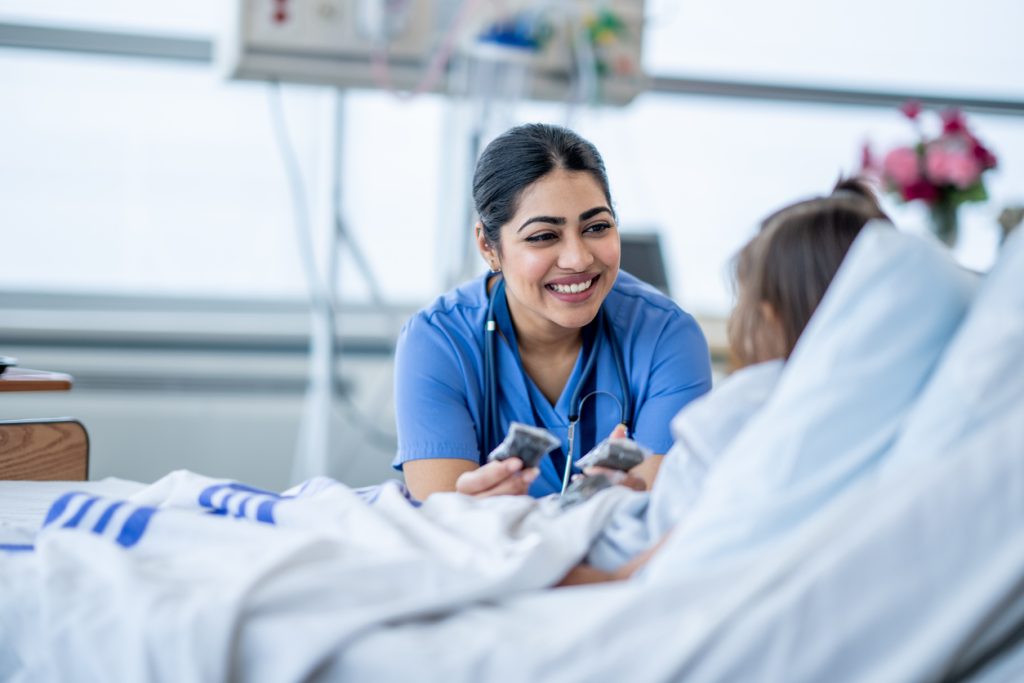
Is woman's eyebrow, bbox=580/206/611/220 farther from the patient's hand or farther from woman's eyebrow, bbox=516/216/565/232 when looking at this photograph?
the patient's hand

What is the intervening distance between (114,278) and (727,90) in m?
2.18

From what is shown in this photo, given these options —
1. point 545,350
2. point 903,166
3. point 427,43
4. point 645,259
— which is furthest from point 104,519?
point 903,166

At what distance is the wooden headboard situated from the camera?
1812 mm

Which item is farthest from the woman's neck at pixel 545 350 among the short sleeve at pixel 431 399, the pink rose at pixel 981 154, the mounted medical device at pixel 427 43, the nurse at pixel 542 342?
the pink rose at pixel 981 154

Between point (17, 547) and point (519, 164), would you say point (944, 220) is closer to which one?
point (519, 164)

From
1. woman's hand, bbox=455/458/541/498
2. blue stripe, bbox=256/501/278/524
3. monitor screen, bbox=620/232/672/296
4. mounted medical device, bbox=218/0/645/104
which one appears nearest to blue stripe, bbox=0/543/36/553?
blue stripe, bbox=256/501/278/524

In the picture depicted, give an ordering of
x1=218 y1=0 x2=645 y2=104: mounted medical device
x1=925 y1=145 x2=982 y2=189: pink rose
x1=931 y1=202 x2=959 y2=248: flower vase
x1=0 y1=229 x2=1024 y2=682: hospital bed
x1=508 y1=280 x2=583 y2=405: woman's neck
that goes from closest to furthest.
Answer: x1=0 y1=229 x2=1024 y2=682: hospital bed < x1=508 y1=280 x2=583 y2=405: woman's neck < x1=218 y1=0 x2=645 y2=104: mounted medical device < x1=925 y1=145 x2=982 y2=189: pink rose < x1=931 y1=202 x2=959 y2=248: flower vase

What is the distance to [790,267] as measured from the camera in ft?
3.97

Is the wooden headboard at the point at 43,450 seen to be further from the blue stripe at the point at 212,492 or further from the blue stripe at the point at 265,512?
the blue stripe at the point at 265,512

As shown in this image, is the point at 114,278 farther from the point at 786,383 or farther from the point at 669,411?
the point at 786,383

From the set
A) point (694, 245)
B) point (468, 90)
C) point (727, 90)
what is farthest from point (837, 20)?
point (468, 90)

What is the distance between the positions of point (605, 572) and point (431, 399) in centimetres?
73

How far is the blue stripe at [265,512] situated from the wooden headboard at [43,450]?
2.31 ft

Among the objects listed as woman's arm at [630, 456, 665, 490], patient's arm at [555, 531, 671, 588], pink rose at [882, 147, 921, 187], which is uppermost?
pink rose at [882, 147, 921, 187]
